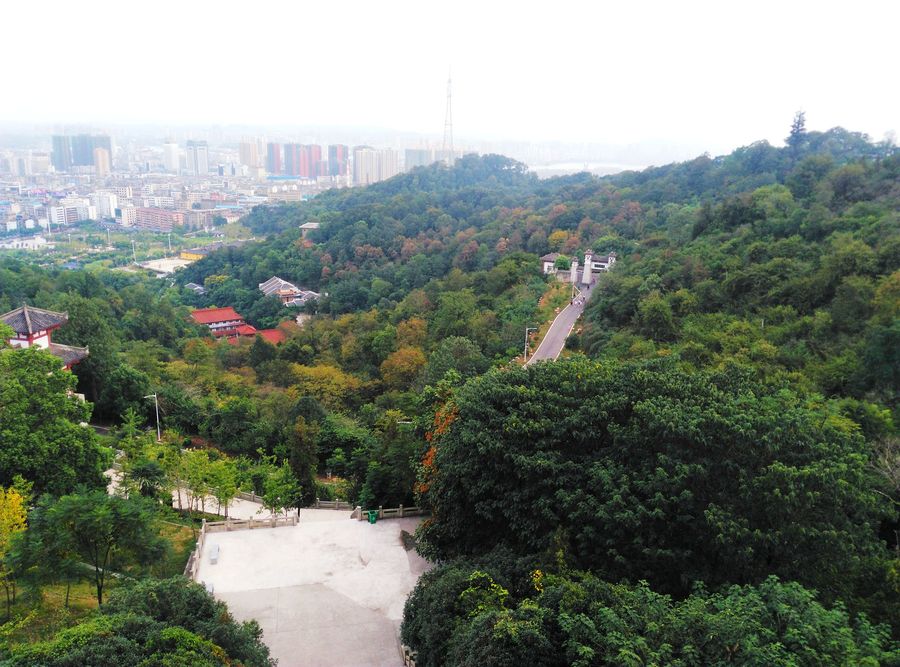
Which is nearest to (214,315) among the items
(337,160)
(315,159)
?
(315,159)

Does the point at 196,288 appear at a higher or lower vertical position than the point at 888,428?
lower

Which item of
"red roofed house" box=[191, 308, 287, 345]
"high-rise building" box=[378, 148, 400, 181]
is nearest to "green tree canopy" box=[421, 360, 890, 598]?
"red roofed house" box=[191, 308, 287, 345]

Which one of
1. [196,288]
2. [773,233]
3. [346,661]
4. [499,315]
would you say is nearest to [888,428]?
[346,661]

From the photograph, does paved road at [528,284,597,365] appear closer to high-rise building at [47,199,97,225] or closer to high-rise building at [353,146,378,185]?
high-rise building at [47,199,97,225]

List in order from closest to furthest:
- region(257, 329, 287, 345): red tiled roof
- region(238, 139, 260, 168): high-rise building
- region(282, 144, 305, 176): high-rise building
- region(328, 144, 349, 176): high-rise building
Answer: region(257, 329, 287, 345): red tiled roof, region(328, 144, 349, 176): high-rise building, region(282, 144, 305, 176): high-rise building, region(238, 139, 260, 168): high-rise building

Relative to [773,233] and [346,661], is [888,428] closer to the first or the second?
[346,661]

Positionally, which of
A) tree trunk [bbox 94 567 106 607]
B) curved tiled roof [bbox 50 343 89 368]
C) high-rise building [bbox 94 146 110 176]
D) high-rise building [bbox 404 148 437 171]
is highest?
high-rise building [bbox 404 148 437 171]

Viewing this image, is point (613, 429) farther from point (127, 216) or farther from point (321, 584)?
point (127, 216)
